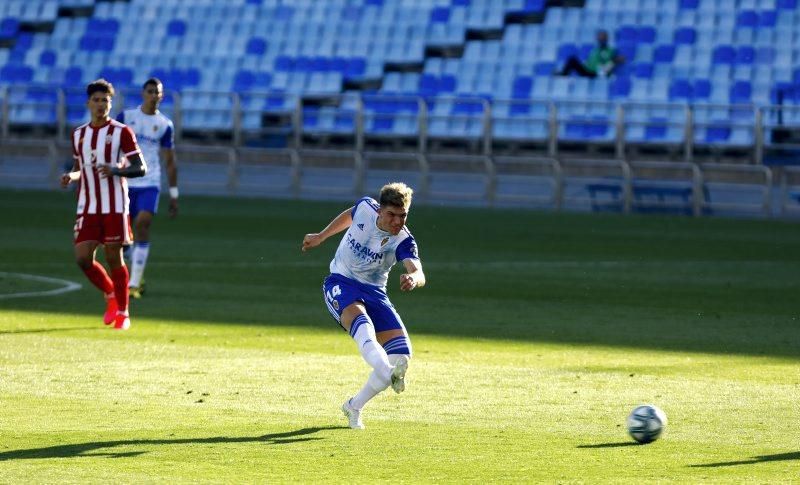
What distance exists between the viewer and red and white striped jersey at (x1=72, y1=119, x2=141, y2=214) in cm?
1271

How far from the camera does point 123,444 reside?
25.5 feet

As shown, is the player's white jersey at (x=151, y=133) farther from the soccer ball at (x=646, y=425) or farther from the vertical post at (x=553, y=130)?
the vertical post at (x=553, y=130)

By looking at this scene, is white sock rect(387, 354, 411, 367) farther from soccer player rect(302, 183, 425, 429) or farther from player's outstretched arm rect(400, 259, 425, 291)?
player's outstretched arm rect(400, 259, 425, 291)

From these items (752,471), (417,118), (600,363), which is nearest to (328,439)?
(752,471)

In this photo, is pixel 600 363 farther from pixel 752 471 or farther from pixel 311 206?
pixel 311 206

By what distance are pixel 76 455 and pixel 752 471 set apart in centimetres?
321

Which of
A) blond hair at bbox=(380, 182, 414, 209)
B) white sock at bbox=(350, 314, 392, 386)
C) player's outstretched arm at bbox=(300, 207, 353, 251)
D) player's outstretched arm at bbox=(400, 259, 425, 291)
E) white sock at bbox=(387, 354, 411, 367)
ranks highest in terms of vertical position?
blond hair at bbox=(380, 182, 414, 209)

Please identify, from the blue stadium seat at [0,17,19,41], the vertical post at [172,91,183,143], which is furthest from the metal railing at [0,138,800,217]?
the blue stadium seat at [0,17,19,41]

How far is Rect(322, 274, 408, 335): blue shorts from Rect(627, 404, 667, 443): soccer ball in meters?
1.47

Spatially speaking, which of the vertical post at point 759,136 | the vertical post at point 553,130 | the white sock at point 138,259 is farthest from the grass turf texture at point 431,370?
the vertical post at point 553,130

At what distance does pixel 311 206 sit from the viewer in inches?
1095

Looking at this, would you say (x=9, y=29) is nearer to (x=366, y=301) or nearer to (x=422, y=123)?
(x=422, y=123)

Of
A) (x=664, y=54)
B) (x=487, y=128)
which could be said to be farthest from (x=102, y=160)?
(x=664, y=54)

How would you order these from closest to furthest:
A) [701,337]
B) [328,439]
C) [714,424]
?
1. [328,439]
2. [714,424]
3. [701,337]
